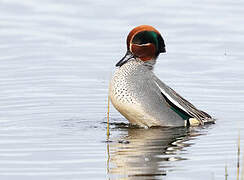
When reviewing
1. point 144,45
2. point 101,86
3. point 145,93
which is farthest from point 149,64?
point 101,86

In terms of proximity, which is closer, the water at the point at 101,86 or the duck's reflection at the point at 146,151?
the duck's reflection at the point at 146,151

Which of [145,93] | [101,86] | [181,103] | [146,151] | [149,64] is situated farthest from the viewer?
[101,86]

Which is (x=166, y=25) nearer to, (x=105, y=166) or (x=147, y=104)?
(x=147, y=104)

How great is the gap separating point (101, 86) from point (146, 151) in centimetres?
338

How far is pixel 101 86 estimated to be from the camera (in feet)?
41.9

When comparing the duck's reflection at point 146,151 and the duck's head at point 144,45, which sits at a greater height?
the duck's head at point 144,45

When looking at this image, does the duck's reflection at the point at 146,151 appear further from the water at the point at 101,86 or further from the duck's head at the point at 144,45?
the duck's head at the point at 144,45

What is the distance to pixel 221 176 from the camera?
843 centimetres

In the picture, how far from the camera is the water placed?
8.89 m

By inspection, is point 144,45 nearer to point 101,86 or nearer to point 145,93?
point 145,93

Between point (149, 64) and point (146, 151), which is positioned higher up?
point (149, 64)

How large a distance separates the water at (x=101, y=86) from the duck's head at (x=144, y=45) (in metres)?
0.84

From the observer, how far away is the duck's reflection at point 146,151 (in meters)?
8.62

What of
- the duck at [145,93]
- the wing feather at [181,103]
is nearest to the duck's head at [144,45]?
the duck at [145,93]
